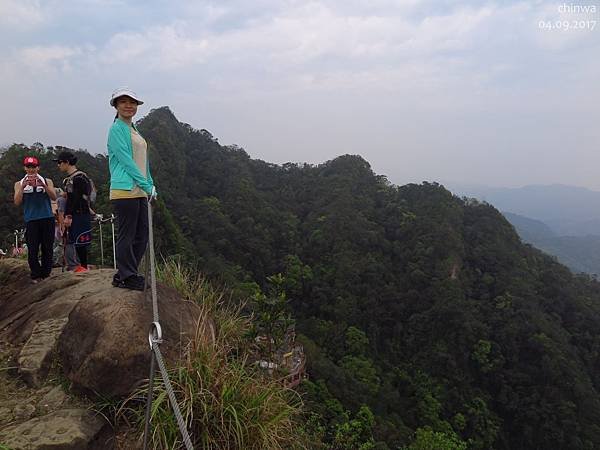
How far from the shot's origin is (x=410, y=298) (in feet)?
112

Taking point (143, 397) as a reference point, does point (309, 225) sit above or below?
below

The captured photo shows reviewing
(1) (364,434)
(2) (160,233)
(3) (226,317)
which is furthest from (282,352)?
(2) (160,233)

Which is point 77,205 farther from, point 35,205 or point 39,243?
point 39,243

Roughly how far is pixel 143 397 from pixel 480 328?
32181 mm

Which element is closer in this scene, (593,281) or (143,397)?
(143,397)

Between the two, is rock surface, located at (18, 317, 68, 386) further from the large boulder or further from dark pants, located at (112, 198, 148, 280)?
dark pants, located at (112, 198, 148, 280)

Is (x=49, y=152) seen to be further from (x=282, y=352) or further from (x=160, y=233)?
(x=282, y=352)

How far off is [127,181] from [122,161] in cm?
14

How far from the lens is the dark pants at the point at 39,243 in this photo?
3.93 meters

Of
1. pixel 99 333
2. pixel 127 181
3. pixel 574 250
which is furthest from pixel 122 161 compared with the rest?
pixel 574 250

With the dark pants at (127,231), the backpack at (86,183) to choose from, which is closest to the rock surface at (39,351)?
the dark pants at (127,231)

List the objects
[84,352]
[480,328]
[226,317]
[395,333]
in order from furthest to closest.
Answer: [395,333] → [480,328] → [226,317] → [84,352]

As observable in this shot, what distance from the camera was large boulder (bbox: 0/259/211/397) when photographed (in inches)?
96.0

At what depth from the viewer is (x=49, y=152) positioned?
24203 mm
